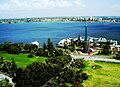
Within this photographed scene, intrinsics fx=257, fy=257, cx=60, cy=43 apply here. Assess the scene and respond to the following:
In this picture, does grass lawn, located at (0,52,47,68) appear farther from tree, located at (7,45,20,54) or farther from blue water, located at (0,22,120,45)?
blue water, located at (0,22,120,45)

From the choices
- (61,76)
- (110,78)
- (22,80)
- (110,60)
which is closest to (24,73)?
(22,80)

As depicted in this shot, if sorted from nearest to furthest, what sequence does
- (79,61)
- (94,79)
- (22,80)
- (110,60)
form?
1. (22,80)
2. (94,79)
3. (79,61)
4. (110,60)

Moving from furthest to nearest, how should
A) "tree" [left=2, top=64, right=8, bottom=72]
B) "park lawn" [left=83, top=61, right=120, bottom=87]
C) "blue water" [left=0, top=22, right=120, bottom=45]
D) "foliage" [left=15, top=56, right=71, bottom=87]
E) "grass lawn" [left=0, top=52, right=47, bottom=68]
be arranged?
"blue water" [left=0, top=22, right=120, bottom=45] < "grass lawn" [left=0, top=52, right=47, bottom=68] < "tree" [left=2, top=64, right=8, bottom=72] < "park lawn" [left=83, top=61, right=120, bottom=87] < "foliage" [left=15, top=56, right=71, bottom=87]

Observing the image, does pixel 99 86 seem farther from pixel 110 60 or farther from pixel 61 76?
pixel 110 60

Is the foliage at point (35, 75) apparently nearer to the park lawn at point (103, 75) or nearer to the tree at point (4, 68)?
the park lawn at point (103, 75)

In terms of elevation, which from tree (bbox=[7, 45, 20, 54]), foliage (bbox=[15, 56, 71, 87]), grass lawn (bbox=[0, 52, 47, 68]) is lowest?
grass lawn (bbox=[0, 52, 47, 68])

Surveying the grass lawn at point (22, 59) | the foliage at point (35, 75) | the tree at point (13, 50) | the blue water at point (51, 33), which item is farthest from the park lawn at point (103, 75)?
the blue water at point (51, 33)

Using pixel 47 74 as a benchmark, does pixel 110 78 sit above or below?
below

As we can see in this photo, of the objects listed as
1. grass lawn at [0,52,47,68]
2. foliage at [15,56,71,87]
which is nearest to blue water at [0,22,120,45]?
grass lawn at [0,52,47,68]

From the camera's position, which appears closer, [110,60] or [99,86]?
[99,86]
